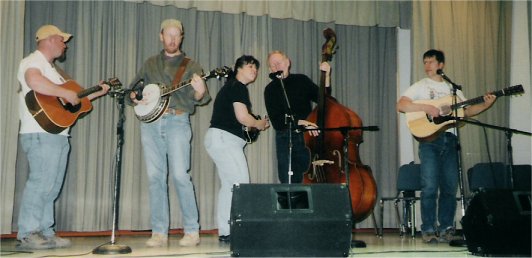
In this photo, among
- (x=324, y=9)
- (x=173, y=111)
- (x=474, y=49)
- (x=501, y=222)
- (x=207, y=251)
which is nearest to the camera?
(x=501, y=222)

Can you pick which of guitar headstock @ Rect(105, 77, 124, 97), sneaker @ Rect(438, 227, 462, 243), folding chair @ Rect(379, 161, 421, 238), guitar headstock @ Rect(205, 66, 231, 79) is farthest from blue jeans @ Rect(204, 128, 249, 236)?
folding chair @ Rect(379, 161, 421, 238)

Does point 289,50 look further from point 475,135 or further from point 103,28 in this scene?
point 475,135

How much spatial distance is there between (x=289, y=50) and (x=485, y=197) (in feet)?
12.2

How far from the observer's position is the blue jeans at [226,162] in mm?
4383

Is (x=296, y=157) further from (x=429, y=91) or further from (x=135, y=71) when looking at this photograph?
(x=135, y=71)

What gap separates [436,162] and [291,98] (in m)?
1.40

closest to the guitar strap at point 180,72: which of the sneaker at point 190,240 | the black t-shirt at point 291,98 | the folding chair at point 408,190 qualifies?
the black t-shirt at point 291,98

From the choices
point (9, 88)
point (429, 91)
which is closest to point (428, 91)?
point (429, 91)

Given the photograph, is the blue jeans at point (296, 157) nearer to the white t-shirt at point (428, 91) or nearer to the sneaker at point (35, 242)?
the white t-shirt at point (428, 91)

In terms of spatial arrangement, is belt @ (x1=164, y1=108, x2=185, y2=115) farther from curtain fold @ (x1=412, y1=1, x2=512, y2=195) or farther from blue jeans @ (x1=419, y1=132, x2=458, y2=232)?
curtain fold @ (x1=412, y1=1, x2=512, y2=195)

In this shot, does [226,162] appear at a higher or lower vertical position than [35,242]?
higher

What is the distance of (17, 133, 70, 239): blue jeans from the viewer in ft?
13.6

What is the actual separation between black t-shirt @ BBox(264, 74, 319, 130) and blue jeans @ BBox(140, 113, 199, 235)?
0.96 metres

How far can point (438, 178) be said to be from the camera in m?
4.82
